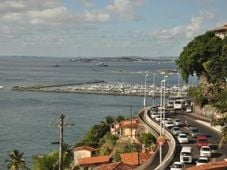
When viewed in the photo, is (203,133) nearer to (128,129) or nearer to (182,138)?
(182,138)

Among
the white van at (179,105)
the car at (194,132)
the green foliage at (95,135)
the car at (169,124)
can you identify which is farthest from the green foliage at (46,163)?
the white van at (179,105)

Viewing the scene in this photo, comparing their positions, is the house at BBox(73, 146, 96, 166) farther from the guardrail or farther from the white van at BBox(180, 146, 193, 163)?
the white van at BBox(180, 146, 193, 163)

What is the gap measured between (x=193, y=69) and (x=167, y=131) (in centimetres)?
2542

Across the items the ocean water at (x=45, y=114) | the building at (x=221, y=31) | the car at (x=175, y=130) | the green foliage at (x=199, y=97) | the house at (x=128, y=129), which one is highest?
the building at (x=221, y=31)

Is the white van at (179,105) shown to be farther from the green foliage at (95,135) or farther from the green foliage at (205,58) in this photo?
the green foliage at (95,135)

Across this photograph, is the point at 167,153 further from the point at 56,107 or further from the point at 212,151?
the point at 56,107

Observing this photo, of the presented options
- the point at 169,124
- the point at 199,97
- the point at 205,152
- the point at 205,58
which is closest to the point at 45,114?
the point at 205,58

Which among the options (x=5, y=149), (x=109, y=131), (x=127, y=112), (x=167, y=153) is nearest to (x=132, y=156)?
(x=167, y=153)

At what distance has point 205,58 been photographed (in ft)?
238

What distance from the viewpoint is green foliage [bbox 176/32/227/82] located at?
6719cm

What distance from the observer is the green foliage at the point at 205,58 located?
67188 mm

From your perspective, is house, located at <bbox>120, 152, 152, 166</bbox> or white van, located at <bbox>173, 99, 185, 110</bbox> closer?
house, located at <bbox>120, 152, 152, 166</bbox>

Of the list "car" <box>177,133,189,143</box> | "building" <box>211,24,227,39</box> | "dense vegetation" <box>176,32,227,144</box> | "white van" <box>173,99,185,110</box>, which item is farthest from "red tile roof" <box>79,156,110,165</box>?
"building" <box>211,24,227,39</box>

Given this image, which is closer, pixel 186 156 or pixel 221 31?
pixel 186 156
